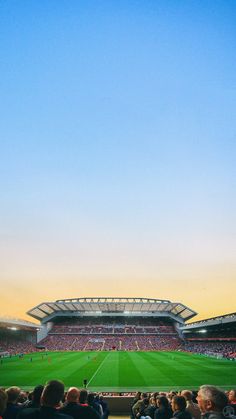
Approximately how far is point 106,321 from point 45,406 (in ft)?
366

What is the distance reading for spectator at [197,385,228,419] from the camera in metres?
3.57

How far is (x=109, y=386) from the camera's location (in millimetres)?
26281

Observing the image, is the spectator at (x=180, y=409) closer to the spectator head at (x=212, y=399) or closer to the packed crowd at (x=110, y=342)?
the spectator head at (x=212, y=399)

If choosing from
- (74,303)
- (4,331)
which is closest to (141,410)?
(4,331)

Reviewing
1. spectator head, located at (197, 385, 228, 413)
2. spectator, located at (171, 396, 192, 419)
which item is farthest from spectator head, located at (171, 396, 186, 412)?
spectator head, located at (197, 385, 228, 413)

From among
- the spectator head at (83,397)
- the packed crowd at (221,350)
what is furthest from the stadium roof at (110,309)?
the spectator head at (83,397)

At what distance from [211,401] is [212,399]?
0.03 m

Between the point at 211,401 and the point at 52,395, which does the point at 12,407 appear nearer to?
the point at 52,395

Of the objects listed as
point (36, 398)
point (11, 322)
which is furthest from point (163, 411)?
point (11, 322)

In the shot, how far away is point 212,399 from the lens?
367 centimetres

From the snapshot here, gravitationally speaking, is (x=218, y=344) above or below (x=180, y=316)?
below

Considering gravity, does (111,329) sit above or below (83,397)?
below

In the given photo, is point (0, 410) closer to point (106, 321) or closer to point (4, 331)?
point (4, 331)

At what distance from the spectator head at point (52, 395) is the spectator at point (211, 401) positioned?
5.56 ft
